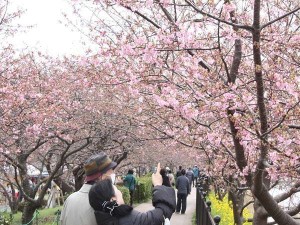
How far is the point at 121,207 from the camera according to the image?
2469 millimetres

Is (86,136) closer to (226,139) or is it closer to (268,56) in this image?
(226,139)

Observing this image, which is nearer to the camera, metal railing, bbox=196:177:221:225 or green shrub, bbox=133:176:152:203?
metal railing, bbox=196:177:221:225

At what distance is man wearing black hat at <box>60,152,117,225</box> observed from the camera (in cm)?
270

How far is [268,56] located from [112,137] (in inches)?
297

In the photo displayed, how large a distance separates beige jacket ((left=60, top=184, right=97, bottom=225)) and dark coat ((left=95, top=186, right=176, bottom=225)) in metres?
0.17

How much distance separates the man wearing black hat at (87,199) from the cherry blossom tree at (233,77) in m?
1.05

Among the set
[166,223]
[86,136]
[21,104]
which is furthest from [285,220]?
[86,136]

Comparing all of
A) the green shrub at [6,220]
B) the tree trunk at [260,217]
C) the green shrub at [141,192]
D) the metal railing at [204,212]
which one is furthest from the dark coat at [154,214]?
the green shrub at [141,192]

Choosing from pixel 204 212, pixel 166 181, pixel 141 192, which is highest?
pixel 166 181

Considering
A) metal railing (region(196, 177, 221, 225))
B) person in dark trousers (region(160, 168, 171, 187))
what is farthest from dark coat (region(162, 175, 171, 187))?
metal railing (region(196, 177, 221, 225))

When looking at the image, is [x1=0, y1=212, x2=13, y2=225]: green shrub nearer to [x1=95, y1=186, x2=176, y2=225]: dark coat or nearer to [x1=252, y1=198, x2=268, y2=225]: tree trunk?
[x1=252, y1=198, x2=268, y2=225]: tree trunk

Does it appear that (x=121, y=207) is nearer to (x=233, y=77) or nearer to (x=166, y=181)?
(x=166, y=181)

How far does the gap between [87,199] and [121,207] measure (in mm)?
375

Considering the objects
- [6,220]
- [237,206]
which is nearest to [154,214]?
[237,206]
